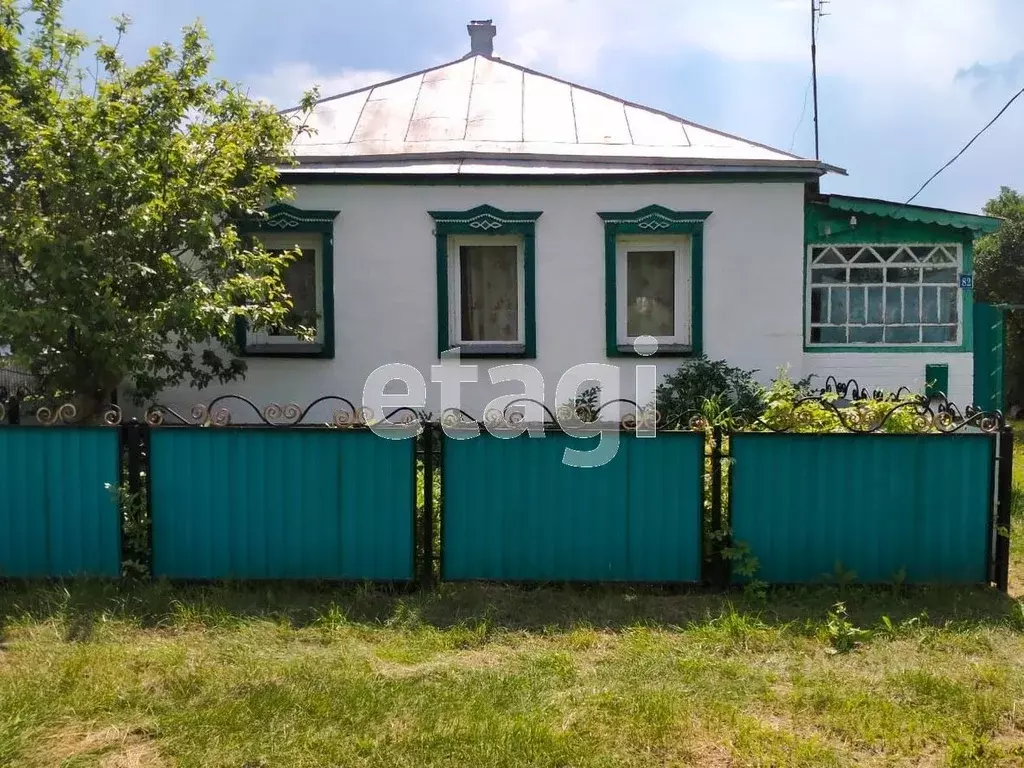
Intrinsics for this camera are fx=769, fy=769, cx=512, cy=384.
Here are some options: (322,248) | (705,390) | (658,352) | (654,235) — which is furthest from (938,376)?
(322,248)

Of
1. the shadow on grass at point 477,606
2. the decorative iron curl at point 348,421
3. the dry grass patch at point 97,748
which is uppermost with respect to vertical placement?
the decorative iron curl at point 348,421

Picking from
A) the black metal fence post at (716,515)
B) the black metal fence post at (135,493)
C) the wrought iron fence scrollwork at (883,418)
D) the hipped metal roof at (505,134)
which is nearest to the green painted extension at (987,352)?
the hipped metal roof at (505,134)

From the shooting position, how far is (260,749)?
303 centimetres

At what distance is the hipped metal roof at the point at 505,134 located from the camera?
7.77 metres

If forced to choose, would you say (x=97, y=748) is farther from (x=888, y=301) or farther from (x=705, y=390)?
(x=888, y=301)

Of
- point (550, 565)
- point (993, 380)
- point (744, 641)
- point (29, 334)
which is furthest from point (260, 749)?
point (993, 380)

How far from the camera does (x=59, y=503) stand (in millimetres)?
4754

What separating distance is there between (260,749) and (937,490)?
12.9ft

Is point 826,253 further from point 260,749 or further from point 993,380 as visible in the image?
point 260,749

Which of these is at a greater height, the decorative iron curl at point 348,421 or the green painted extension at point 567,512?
the decorative iron curl at point 348,421

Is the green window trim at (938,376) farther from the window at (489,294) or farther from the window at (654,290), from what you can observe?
the window at (489,294)

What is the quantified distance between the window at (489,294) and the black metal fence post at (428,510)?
10.9 feet

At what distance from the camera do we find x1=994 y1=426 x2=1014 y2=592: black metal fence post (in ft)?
14.9

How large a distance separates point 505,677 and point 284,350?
202 inches
